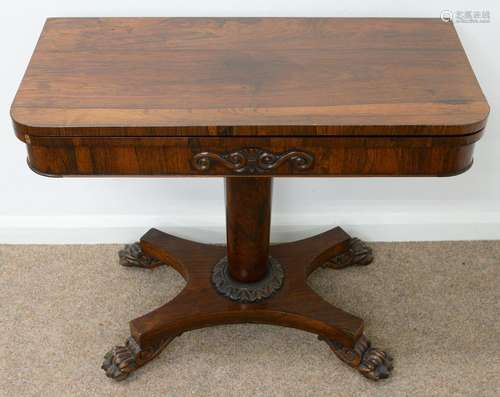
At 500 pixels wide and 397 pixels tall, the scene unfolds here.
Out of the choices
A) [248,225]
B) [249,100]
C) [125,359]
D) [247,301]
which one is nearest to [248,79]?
[249,100]

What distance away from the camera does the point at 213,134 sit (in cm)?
110

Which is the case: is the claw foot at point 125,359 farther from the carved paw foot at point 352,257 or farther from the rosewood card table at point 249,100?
the carved paw foot at point 352,257

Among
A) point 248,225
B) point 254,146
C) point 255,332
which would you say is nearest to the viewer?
point 254,146

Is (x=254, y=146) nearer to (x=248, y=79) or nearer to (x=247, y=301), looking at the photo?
(x=248, y=79)

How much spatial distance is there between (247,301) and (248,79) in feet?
1.95

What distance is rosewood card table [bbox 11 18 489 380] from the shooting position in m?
1.10

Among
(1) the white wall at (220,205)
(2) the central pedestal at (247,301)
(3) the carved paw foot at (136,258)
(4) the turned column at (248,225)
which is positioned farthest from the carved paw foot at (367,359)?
→ (3) the carved paw foot at (136,258)

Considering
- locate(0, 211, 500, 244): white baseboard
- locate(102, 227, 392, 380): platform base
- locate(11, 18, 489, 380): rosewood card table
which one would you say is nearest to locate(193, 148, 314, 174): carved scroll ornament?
locate(11, 18, 489, 380): rosewood card table

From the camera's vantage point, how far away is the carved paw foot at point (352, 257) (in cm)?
180

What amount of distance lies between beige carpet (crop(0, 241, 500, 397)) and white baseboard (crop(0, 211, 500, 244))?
3 cm

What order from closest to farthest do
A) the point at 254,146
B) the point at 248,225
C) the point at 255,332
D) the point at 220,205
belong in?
the point at 254,146
the point at 248,225
the point at 255,332
the point at 220,205

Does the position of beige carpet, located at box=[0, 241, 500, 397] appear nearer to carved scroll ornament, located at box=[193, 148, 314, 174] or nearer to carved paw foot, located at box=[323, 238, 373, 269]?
carved paw foot, located at box=[323, 238, 373, 269]

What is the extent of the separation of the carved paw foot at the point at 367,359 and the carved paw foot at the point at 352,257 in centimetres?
26

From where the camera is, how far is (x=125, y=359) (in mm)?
1555
